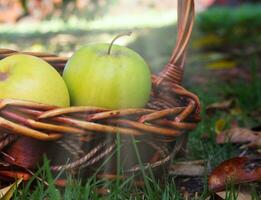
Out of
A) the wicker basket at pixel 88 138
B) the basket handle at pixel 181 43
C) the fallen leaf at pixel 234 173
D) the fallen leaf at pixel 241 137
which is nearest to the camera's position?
the wicker basket at pixel 88 138

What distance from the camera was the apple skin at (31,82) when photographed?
57.3 inches

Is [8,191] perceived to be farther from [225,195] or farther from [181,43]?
[181,43]

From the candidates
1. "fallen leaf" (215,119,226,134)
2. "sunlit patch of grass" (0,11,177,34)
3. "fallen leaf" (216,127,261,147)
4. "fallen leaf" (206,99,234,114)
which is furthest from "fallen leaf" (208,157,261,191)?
"sunlit patch of grass" (0,11,177,34)

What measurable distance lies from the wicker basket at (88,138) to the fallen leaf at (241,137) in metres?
0.43

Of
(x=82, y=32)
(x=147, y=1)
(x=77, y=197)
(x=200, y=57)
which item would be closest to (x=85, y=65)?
(x=77, y=197)

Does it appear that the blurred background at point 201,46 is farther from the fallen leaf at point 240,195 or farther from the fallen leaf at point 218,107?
the fallen leaf at point 240,195

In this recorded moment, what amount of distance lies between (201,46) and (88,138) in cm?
418

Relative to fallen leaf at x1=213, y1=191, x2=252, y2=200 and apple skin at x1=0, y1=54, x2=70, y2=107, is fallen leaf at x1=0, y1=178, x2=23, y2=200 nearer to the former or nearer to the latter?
apple skin at x1=0, y1=54, x2=70, y2=107

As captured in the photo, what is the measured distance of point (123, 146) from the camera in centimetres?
143

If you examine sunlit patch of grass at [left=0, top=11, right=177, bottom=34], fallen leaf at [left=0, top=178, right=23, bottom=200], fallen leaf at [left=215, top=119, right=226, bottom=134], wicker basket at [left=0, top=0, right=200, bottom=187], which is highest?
wicker basket at [left=0, top=0, right=200, bottom=187]

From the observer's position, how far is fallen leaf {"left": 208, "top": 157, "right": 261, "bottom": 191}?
1449 mm

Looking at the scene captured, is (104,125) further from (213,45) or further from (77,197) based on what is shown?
(213,45)

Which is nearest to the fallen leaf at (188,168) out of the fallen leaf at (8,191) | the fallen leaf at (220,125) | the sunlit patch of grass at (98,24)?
the fallen leaf at (220,125)

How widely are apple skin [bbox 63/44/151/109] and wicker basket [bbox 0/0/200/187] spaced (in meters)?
0.14
